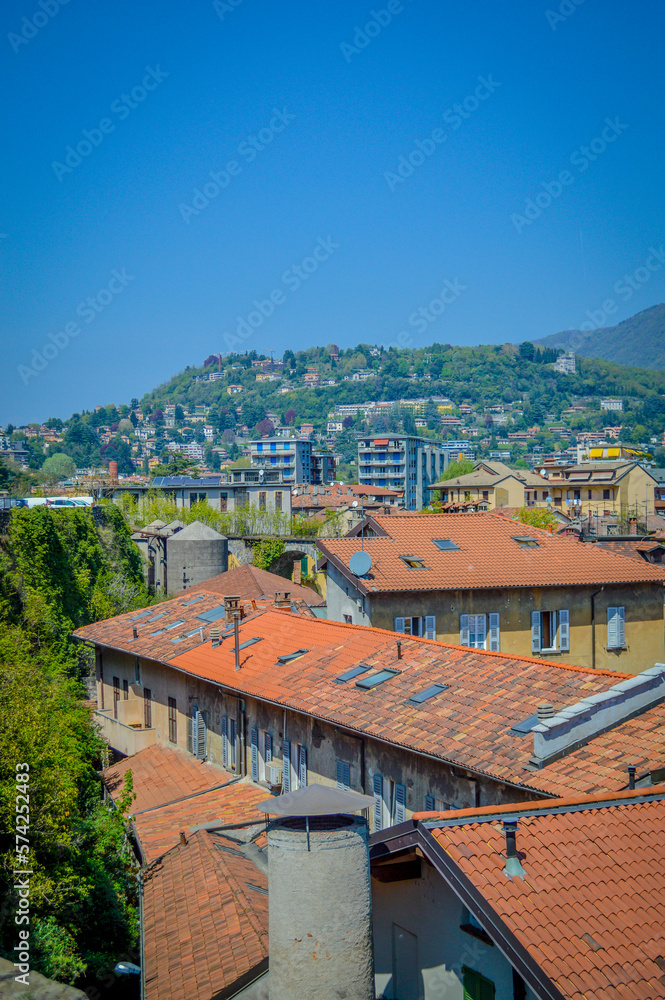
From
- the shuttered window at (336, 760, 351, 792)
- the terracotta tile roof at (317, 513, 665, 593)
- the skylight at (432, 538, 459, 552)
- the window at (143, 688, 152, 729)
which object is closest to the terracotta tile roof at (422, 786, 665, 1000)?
the shuttered window at (336, 760, 351, 792)

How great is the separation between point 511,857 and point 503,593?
18733mm

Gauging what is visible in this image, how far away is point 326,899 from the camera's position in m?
7.91

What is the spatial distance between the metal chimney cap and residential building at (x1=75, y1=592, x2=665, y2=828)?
3.24 m

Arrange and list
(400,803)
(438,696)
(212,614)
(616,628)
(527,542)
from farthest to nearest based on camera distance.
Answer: (527,542), (212,614), (616,628), (438,696), (400,803)

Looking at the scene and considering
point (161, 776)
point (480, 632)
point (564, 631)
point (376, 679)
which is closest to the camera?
point (376, 679)

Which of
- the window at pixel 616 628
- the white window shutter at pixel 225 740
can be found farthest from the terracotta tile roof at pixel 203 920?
the window at pixel 616 628

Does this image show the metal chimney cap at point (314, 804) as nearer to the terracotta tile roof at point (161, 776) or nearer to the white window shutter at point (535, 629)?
the terracotta tile roof at point (161, 776)

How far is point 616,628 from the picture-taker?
88.6 feet

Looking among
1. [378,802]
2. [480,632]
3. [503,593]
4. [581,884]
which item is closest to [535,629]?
[503,593]

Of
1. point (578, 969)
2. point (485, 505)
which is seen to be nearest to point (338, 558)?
point (578, 969)

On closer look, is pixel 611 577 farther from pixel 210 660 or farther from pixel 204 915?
pixel 204 915

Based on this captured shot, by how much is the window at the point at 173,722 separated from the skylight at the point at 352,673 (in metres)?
8.27

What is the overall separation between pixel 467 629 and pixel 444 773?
12878 mm

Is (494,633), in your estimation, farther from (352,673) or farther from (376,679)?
(376,679)
